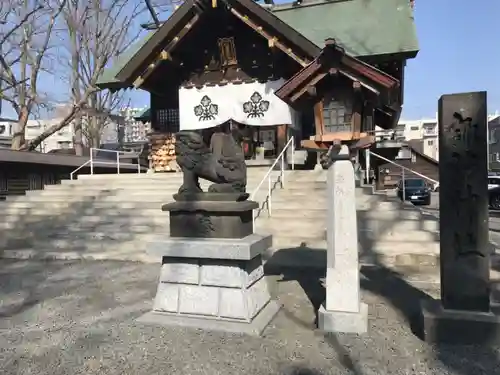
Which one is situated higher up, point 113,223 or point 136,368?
point 113,223

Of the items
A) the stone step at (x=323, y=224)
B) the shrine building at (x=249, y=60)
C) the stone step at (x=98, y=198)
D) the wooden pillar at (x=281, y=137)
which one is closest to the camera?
the stone step at (x=323, y=224)

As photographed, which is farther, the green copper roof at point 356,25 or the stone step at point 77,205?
the green copper roof at point 356,25

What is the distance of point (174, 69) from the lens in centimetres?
1388

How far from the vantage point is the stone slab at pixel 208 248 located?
4371 mm

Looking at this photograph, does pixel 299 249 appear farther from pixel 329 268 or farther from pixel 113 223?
pixel 113 223

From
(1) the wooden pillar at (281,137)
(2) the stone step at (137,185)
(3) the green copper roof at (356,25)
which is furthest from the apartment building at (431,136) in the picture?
(2) the stone step at (137,185)

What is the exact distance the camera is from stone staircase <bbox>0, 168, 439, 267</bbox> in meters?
7.83

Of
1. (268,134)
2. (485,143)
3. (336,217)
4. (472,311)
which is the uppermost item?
(268,134)

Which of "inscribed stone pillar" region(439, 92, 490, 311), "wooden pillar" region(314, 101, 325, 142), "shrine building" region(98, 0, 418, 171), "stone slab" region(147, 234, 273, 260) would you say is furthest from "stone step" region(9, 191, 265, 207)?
"inscribed stone pillar" region(439, 92, 490, 311)

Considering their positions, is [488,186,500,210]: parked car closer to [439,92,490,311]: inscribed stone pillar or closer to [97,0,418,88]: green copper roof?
[97,0,418,88]: green copper roof

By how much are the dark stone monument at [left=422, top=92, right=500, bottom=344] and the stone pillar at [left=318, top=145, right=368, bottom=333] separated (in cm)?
75

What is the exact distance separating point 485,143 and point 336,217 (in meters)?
1.68

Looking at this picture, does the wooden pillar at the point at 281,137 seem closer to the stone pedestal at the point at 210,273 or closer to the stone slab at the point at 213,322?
the stone pedestal at the point at 210,273

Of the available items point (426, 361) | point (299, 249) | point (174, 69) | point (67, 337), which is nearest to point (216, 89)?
point (174, 69)
